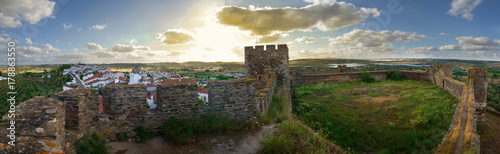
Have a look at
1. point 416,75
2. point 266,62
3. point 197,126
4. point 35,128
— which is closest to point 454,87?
point 416,75

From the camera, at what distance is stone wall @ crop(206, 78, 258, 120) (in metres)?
5.89

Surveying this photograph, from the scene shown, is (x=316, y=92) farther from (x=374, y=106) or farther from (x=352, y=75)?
(x=352, y=75)

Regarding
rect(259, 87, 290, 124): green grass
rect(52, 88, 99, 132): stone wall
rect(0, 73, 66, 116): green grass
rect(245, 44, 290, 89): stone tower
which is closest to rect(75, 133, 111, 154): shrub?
rect(52, 88, 99, 132): stone wall

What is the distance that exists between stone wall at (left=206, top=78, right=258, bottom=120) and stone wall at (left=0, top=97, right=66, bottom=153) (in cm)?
317

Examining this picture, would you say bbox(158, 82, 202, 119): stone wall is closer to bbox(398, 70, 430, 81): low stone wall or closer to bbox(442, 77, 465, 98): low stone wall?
bbox(442, 77, 465, 98): low stone wall

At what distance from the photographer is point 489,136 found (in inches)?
333

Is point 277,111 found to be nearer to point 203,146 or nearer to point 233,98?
point 233,98

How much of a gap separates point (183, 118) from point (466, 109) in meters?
11.0

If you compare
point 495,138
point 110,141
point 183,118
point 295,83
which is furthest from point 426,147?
point 295,83

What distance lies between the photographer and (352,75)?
23938 mm

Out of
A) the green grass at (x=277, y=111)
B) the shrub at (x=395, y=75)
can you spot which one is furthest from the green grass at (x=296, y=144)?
the shrub at (x=395, y=75)

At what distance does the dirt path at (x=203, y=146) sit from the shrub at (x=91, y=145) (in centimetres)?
25

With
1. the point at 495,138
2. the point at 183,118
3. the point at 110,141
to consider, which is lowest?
the point at 495,138

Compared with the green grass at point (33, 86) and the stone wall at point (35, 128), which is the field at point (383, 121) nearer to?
the stone wall at point (35, 128)
